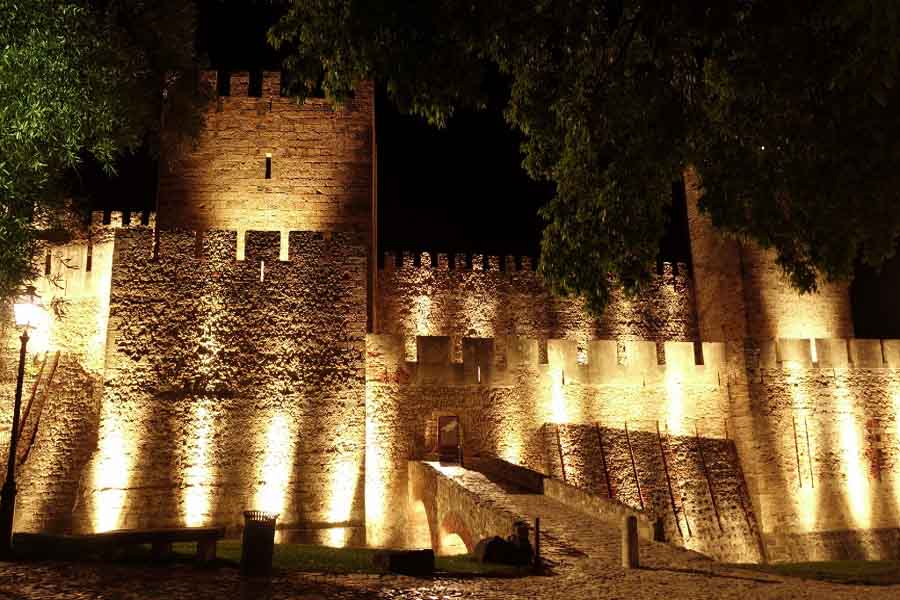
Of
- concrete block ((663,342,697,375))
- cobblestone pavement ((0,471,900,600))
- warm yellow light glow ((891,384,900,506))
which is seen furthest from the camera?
warm yellow light glow ((891,384,900,506))

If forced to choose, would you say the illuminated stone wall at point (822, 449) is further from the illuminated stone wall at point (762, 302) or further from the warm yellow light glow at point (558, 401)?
the warm yellow light glow at point (558, 401)

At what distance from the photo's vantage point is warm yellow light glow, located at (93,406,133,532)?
1194cm

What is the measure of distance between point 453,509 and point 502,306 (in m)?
9.59

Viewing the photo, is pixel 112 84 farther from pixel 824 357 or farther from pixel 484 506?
pixel 824 357

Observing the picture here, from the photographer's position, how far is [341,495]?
41.0 feet

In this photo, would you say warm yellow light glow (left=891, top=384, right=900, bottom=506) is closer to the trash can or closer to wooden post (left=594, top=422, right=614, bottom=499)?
wooden post (left=594, top=422, right=614, bottom=499)

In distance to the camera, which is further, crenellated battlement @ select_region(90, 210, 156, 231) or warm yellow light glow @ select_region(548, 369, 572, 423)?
crenellated battlement @ select_region(90, 210, 156, 231)

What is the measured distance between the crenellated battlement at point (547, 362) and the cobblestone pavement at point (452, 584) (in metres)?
6.18

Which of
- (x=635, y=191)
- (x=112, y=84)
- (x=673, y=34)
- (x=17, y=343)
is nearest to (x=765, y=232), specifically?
(x=635, y=191)

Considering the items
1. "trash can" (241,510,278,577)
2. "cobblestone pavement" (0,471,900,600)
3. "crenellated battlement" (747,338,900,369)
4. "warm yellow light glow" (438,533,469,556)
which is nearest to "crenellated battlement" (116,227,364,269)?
"warm yellow light glow" (438,533,469,556)

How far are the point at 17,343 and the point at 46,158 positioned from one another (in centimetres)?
579

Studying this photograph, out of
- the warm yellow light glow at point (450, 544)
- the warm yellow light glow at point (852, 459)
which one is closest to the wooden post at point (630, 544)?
the warm yellow light glow at point (450, 544)

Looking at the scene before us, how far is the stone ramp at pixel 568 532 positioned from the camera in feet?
26.5

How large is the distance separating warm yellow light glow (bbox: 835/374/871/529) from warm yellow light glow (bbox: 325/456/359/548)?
9.94 metres
